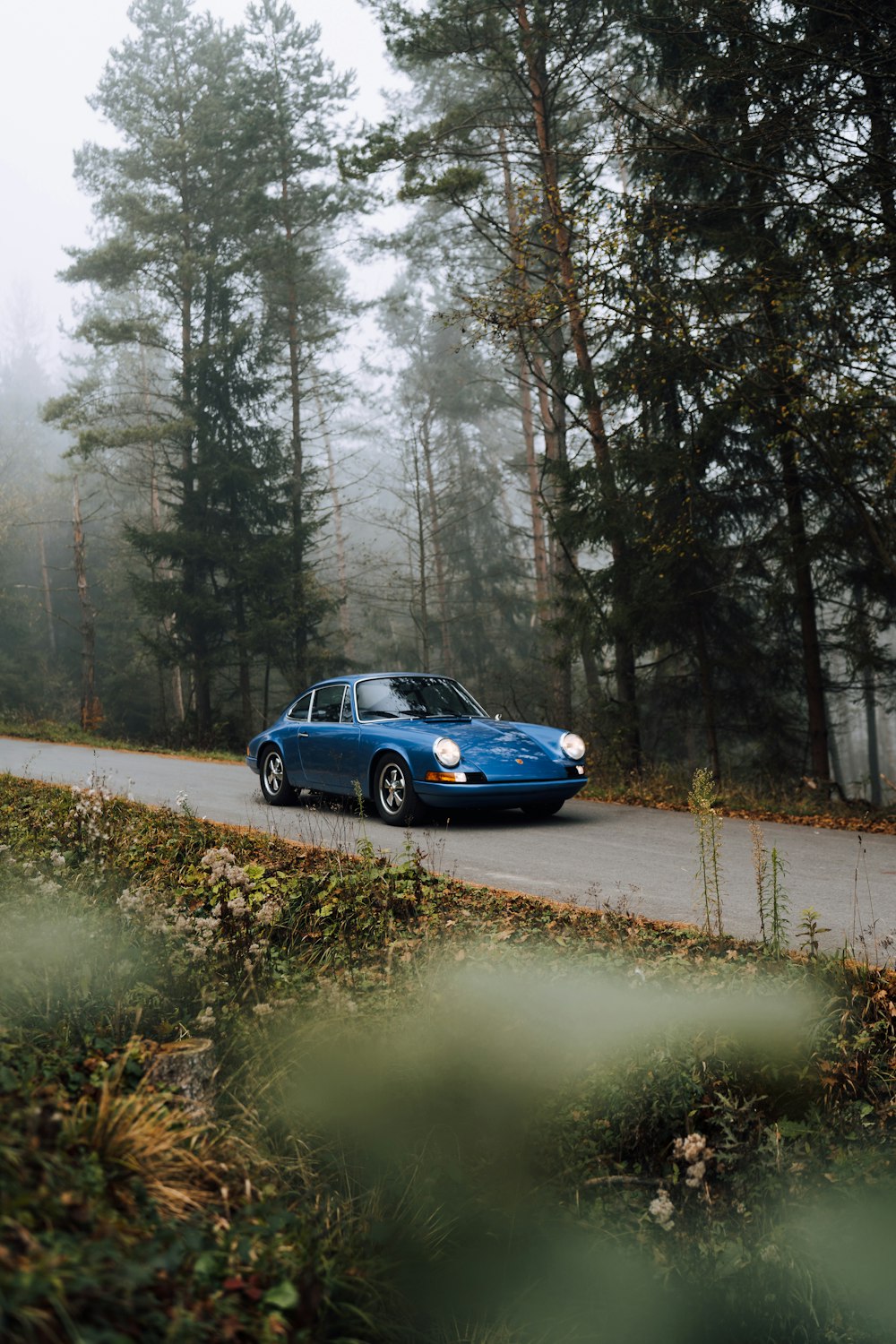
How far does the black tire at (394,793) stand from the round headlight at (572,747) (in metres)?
1.55

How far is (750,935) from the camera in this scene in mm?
6375

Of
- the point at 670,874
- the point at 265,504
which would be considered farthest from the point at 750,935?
the point at 265,504

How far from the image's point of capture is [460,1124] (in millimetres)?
4973

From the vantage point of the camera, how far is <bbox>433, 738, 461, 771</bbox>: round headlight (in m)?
9.84

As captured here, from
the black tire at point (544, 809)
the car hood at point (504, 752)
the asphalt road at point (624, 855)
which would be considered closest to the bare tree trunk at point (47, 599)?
the asphalt road at point (624, 855)

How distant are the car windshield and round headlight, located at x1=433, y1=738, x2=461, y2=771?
3.57ft

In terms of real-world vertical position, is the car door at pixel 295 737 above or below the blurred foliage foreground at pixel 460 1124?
above

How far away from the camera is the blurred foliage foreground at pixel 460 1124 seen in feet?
10.8

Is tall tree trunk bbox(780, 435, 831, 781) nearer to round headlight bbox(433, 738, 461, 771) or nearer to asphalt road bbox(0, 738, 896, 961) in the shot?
asphalt road bbox(0, 738, 896, 961)

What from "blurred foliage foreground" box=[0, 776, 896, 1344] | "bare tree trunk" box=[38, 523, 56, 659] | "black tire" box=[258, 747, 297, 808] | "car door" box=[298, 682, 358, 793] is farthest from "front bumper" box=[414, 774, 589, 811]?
"bare tree trunk" box=[38, 523, 56, 659]

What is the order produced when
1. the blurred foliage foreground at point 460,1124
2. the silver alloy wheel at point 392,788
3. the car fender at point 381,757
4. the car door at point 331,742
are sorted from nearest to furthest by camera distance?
the blurred foliage foreground at point 460,1124 → the car fender at point 381,757 → the silver alloy wheel at point 392,788 → the car door at point 331,742

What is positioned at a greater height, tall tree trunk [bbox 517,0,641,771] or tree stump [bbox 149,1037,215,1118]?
tall tree trunk [bbox 517,0,641,771]

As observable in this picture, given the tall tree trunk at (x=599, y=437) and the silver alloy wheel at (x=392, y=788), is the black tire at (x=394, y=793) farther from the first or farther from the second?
the tall tree trunk at (x=599, y=437)

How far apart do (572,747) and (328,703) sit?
8.79 feet
